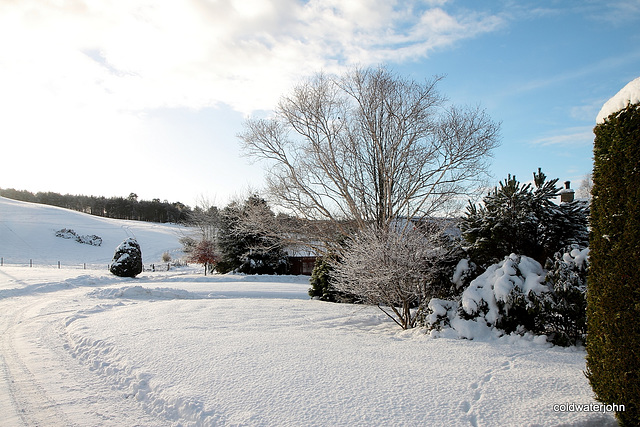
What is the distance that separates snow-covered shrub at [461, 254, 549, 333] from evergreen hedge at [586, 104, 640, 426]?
8.45 ft

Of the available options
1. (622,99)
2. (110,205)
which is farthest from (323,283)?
(110,205)

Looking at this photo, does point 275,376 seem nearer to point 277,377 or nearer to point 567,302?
point 277,377

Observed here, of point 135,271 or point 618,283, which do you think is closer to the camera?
point 618,283

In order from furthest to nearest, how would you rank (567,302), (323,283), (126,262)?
1. (126,262)
2. (323,283)
3. (567,302)

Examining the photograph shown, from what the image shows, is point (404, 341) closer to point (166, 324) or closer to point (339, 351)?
point (339, 351)

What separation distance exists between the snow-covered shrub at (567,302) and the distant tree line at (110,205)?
80.6m

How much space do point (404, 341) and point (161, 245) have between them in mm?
52756

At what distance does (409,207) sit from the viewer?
15031mm

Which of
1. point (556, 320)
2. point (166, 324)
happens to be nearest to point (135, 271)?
point (166, 324)

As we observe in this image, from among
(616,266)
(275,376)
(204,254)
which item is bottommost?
(275,376)

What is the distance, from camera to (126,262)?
23766 mm

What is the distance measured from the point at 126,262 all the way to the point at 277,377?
2241 centimetres

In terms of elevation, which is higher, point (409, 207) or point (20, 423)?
point (409, 207)

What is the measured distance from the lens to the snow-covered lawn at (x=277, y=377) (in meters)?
3.75
